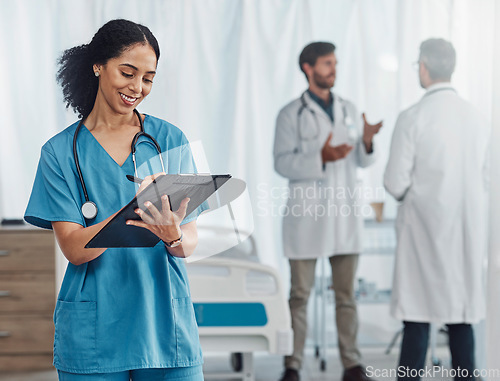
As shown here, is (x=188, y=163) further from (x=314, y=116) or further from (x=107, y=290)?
(x=314, y=116)

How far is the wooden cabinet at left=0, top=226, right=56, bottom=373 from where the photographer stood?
287cm

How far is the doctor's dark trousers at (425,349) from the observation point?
229 cm

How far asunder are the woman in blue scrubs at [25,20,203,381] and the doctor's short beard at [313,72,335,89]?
1661 millimetres

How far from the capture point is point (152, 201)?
99 centimetres

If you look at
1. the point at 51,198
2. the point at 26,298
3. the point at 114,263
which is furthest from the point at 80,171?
the point at 26,298

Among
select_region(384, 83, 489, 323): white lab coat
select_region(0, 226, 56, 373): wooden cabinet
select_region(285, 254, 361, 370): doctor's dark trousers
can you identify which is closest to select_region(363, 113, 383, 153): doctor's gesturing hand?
select_region(384, 83, 489, 323): white lab coat

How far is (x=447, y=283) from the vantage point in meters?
2.35

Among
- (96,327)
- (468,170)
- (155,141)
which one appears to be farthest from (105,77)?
(468,170)

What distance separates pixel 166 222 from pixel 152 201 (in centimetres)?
5

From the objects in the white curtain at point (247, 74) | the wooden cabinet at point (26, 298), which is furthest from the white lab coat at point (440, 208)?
the wooden cabinet at point (26, 298)

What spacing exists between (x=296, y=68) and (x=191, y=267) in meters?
1.08

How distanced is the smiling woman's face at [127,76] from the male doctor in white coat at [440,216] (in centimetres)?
136

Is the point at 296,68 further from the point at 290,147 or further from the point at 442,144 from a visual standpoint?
the point at 442,144

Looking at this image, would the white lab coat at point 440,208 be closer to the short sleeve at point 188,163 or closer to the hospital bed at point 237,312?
the hospital bed at point 237,312
